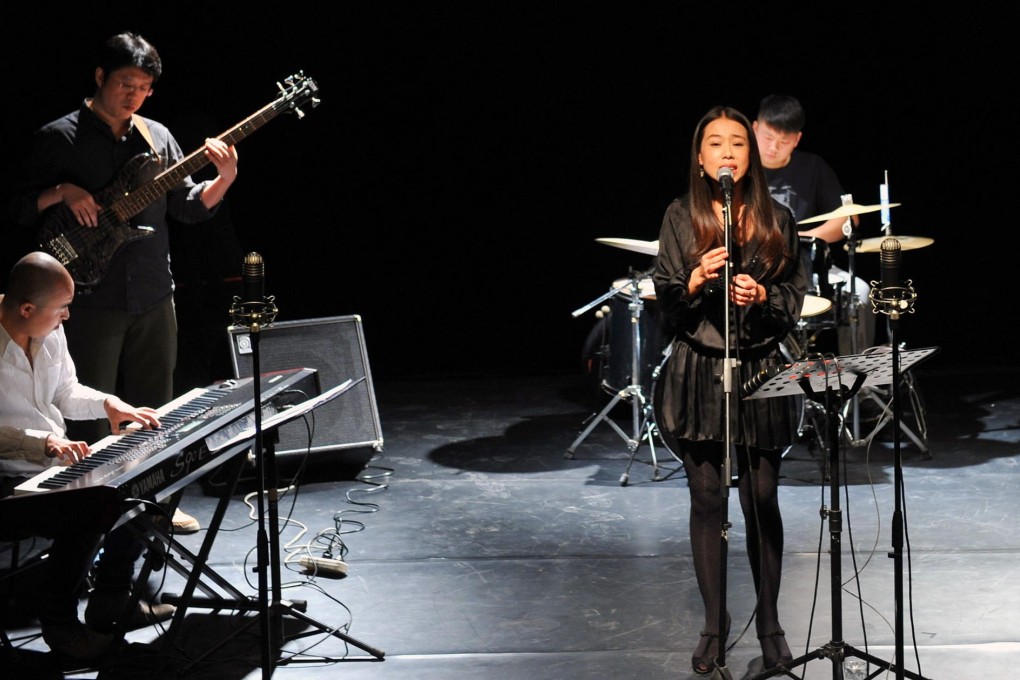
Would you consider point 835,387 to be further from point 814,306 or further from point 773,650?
point 814,306

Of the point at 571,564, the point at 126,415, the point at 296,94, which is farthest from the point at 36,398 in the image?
the point at 571,564

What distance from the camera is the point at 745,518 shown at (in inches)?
133

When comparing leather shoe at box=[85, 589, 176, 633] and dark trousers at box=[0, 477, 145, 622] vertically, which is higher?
dark trousers at box=[0, 477, 145, 622]

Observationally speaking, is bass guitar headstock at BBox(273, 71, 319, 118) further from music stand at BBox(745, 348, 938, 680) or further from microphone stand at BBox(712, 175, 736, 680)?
music stand at BBox(745, 348, 938, 680)

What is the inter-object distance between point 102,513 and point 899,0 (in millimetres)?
6576

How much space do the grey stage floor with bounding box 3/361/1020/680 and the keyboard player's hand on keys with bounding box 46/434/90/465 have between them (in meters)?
0.60

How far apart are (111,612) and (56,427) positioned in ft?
2.01

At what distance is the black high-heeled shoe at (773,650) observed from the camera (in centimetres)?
338

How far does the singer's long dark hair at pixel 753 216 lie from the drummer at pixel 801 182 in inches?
98.0

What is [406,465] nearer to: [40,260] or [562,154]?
[40,260]

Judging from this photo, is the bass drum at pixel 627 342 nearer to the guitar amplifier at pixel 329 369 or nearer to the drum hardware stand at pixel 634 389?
the drum hardware stand at pixel 634 389

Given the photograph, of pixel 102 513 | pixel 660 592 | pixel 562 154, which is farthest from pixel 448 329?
pixel 102 513

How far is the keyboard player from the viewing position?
346cm

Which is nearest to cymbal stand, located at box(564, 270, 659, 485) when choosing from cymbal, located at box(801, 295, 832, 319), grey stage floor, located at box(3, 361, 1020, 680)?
grey stage floor, located at box(3, 361, 1020, 680)
